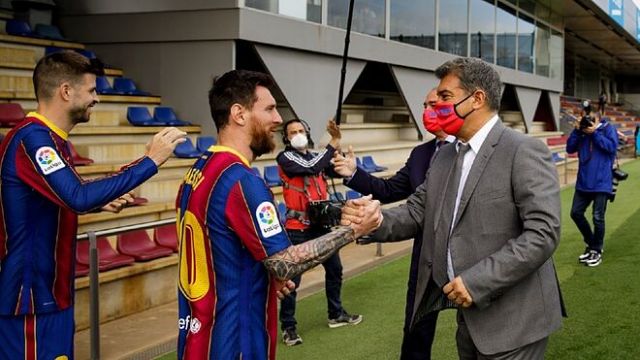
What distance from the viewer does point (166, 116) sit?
9.58m

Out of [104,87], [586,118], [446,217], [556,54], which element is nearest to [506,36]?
[556,54]

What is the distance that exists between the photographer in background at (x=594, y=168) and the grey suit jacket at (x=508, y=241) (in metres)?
5.50

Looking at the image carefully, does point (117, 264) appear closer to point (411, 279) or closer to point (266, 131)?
point (411, 279)

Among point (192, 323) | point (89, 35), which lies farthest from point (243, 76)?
point (89, 35)

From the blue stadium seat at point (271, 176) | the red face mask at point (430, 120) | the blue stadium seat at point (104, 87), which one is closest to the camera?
the red face mask at point (430, 120)

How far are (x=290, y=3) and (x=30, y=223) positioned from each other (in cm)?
825

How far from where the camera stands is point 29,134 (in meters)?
2.97

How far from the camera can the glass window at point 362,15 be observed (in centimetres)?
1184

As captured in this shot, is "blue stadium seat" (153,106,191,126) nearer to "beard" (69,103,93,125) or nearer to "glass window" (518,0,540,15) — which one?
"beard" (69,103,93,125)

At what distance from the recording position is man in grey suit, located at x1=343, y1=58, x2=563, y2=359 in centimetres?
260

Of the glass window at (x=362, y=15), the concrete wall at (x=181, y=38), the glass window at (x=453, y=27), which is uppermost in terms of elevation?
the glass window at (x=453, y=27)

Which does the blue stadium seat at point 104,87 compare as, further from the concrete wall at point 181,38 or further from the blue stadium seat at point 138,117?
the concrete wall at point 181,38

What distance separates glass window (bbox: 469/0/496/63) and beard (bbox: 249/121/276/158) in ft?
54.2

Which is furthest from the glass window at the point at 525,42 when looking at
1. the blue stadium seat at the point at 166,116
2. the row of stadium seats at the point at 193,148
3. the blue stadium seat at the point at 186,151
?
the blue stadium seat at the point at 186,151
